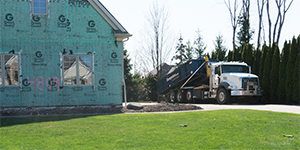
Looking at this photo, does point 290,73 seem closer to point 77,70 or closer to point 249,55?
point 249,55

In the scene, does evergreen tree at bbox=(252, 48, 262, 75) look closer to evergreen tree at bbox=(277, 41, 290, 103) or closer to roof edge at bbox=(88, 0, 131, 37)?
evergreen tree at bbox=(277, 41, 290, 103)

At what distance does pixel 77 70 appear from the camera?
13.1 m

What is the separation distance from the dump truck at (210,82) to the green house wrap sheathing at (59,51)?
804cm

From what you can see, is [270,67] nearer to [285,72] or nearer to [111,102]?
[285,72]

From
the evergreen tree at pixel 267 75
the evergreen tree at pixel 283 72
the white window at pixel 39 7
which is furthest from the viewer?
the evergreen tree at pixel 267 75

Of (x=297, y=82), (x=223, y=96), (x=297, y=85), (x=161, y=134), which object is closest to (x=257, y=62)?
(x=297, y=82)

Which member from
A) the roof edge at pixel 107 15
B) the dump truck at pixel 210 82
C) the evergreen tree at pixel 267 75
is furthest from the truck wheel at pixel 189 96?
the roof edge at pixel 107 15

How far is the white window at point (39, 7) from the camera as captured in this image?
13023 millimetres

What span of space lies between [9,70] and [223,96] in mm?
12517

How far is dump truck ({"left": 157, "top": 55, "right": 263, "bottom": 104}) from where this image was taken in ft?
58.0

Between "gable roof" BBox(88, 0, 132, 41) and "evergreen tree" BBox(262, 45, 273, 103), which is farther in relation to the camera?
"evergreen tree" BBox(262, 45, 273, 103)

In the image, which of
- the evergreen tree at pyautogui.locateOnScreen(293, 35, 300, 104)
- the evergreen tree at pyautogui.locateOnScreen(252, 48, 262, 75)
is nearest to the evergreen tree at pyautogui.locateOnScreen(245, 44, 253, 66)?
the evergreen tree at pyautogui.locateOnScreen(252, 48, 262, 75)

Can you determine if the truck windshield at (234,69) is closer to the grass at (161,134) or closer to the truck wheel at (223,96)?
the truck wheel at (223,96)

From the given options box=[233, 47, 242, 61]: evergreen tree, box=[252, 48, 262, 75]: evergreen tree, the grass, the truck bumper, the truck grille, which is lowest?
the grass
